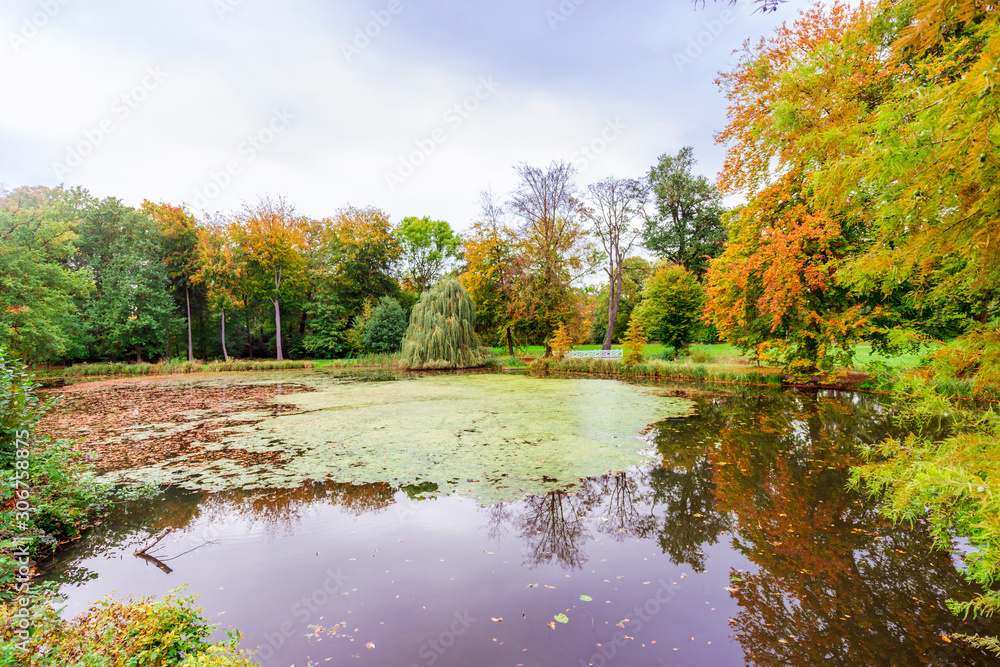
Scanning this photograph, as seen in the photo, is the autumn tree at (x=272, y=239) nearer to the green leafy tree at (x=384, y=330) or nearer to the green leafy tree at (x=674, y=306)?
the green leafy tree at (x=384, y=330)

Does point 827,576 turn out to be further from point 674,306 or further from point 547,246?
point 547,246

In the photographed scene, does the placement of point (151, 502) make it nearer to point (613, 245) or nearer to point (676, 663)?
point (676, 663)

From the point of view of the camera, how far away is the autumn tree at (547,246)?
20.9 meters

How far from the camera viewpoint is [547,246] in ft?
70.2

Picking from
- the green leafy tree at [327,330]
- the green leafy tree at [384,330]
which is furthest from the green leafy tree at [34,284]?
the green leafy tree at [384,330]

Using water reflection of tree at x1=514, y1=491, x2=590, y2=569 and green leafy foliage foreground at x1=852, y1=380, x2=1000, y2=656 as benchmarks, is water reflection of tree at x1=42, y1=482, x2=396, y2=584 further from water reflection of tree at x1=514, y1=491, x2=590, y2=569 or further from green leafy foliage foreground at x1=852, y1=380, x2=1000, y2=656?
green leafy foliage foreground at x1=852, y1=380, x2=1000, y2=656

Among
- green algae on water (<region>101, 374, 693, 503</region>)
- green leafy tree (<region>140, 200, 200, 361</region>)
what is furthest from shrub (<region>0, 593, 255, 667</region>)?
green leafy tree (<region>140, 200, 200, 361</region>)

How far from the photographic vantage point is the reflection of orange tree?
2332mm

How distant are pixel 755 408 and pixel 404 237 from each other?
27.9 m

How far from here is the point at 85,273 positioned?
19.0 m

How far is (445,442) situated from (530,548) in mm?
3326

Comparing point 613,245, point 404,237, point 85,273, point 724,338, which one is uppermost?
point 404,237

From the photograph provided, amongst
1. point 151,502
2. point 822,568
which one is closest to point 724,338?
point 822,568

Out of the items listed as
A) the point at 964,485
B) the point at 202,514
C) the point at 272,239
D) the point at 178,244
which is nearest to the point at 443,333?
Answer: the point at 272,239
